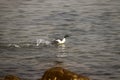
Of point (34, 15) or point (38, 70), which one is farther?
point (34, 15)

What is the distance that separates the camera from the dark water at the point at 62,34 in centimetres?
1652

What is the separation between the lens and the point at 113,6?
31.7m

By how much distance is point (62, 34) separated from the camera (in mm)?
22891

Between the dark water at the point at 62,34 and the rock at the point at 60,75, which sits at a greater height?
the rock at the point at 60,75

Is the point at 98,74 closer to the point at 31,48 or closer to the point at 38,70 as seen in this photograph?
the point at 38,70

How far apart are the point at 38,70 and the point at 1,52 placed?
A: 3.43m

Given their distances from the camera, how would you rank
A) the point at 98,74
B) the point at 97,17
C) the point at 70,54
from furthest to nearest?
the point at 97,17, the point at 70,54, the point at 98,74

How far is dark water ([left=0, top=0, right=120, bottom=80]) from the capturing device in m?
16.5

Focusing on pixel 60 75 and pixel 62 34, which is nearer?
pixel 60 75

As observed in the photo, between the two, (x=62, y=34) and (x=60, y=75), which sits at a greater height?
(x=60, y=75)

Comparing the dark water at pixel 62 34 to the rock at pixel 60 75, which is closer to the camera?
the rock at pixel 60 75

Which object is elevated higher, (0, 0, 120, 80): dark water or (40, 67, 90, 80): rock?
(40, 67, 90, 80): rock

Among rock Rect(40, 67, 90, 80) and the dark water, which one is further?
the dark water

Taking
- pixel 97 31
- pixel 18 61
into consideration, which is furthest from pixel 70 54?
pixel 97 31
